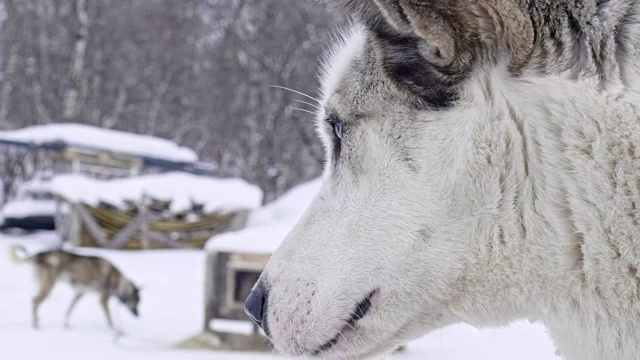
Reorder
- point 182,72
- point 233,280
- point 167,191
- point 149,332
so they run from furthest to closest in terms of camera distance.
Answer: point 182,72 → point 167,191 → point 149,332 → point 233,280

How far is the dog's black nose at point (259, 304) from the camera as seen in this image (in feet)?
4.57

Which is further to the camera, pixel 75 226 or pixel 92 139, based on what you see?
pixel 92 139

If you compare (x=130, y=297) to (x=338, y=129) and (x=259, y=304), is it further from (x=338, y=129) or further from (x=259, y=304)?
(x=338, y=129)

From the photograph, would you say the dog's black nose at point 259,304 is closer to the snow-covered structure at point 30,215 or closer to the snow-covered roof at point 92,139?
the snow-covered structure at point 30,215

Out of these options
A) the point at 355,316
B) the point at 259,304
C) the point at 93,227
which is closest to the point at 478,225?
the point at 355,316

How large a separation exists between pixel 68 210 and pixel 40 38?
364 inches

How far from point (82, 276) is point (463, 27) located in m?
6.73

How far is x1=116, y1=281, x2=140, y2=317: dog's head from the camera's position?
6.74 meters

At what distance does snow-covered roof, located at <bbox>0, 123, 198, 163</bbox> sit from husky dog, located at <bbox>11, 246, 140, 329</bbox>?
642cm

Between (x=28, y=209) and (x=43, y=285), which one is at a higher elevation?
(x=43, y=285)

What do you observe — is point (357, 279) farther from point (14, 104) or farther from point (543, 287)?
point (14, 104)

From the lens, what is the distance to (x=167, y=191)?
1197 centimetres

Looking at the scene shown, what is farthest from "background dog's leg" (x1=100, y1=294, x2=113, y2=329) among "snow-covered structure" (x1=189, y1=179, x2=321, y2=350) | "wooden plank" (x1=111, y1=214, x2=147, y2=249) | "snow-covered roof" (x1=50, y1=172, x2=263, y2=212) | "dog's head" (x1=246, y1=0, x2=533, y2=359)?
"dog's head" (x1=246, y1=0, x2=533, y2=359)

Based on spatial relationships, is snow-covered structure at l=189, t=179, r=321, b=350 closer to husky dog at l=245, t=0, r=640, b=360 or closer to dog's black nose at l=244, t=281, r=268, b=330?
dog's black nose at l=244, t=281, r=268, b=330
